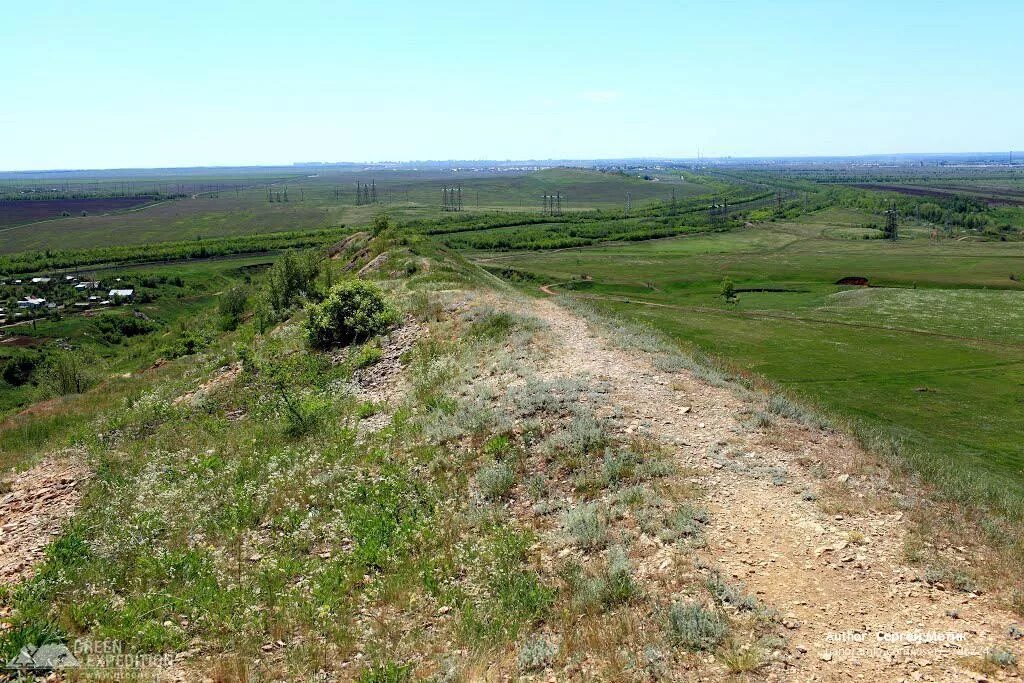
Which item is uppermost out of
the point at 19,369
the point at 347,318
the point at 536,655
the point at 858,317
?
the point at 347,318

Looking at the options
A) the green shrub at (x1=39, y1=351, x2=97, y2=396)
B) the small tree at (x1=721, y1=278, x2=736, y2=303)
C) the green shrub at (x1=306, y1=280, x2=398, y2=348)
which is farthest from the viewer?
the small tree at (x1=721, y1=278, x2=736, y2=303)

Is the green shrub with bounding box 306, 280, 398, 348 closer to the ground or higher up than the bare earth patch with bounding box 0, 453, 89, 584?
higher up

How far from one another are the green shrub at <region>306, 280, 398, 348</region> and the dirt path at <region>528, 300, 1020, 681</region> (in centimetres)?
1348

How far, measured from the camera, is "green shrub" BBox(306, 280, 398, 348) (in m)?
27.8

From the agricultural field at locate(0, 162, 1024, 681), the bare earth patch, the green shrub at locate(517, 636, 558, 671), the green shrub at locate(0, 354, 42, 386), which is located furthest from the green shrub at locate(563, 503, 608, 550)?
the green shrub at locate(0, 354, 42, 386)

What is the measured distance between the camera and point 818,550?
1149 centimetres

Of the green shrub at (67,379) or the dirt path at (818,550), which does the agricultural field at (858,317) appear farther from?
the green shrub at (67,379)

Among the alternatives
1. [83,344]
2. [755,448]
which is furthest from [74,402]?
[83,344]

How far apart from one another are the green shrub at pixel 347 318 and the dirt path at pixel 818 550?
44.2 feet

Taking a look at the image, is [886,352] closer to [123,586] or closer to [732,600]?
[732,600]

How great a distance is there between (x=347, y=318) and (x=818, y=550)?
2199 cm

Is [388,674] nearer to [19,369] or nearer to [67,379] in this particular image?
[67,379]

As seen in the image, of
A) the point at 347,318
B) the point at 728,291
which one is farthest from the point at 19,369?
the point at 728,291

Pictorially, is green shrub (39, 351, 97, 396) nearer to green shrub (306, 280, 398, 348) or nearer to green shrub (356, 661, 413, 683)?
green shrub (306, 280, 398, 348)
